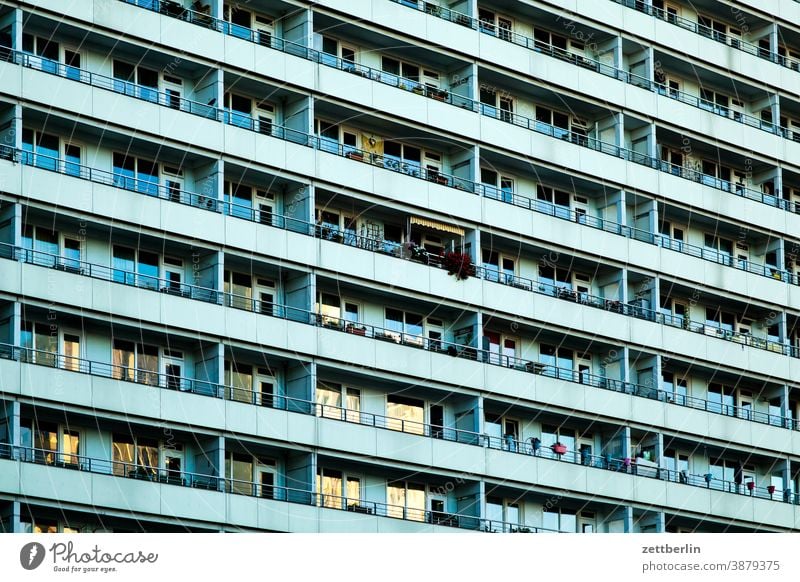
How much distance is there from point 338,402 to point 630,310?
48.5 ft

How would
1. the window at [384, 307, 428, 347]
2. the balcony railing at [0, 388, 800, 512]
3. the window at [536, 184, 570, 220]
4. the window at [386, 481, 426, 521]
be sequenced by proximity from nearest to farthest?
the balcony railing at [0, 388, 800, 512], the window at [386, 481, 426, 521], the window at [384, 307, 428, 347], the window at [536, 184, 570, 220]

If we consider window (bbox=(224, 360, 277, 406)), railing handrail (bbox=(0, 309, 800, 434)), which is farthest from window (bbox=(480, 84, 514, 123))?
window (bbox=(224, 360, 277, 406))

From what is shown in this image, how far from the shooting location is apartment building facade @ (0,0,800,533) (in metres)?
58.7

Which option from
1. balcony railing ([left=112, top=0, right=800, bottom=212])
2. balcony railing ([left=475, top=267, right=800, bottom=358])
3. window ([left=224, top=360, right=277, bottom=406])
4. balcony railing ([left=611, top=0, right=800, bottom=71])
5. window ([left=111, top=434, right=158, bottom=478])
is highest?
balcony railing ([left=611, top=0, right=800, bottom=71])

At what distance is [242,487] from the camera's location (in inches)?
2405

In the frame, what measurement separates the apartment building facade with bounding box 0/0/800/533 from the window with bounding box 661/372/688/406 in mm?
229

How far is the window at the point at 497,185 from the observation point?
70.4 meters

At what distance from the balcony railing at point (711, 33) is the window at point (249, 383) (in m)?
23.8

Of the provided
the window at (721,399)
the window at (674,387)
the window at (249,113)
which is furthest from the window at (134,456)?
the window at (721,399)

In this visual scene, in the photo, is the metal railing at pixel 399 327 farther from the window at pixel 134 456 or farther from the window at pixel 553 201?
the window at pixel 553 201

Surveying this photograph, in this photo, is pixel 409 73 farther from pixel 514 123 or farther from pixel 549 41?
pixel 549 41

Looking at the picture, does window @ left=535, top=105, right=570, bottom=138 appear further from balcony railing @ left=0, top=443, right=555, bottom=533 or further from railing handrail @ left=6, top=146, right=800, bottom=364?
balcony railing @ left=0, top=443, right=555, bottom=533

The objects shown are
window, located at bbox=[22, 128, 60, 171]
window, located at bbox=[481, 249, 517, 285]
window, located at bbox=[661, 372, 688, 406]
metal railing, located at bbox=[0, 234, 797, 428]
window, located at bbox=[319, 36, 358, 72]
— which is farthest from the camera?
window, located at bbox=[661, 372, 688, 406]
